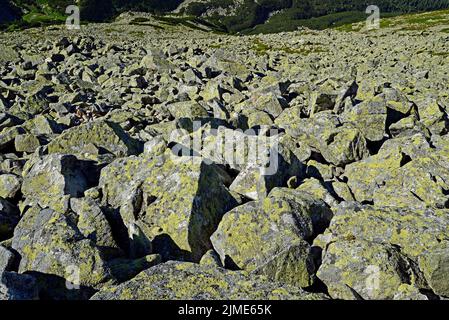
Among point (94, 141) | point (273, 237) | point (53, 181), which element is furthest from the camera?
point (94, 141)

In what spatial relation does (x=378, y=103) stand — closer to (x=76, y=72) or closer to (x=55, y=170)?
(x=55, y=170)

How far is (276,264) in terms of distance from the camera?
7359 millimetres

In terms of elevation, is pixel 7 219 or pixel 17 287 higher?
pixel 17 287

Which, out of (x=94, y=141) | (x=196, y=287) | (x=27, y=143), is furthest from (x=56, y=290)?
(x=27, y=143)

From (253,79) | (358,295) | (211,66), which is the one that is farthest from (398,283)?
(211,66)

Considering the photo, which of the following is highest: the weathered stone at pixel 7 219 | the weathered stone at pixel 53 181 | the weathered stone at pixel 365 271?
the weathered stone at pixel 53 181

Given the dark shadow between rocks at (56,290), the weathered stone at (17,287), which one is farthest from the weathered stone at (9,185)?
the weathered stone at (17,287)

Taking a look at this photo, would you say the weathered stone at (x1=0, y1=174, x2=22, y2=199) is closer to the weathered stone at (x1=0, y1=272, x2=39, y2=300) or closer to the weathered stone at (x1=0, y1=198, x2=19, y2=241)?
the weathered stone at (x1=0, y1=198, x2=19, y2=241)

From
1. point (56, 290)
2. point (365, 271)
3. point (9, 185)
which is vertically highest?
point (9, 185)

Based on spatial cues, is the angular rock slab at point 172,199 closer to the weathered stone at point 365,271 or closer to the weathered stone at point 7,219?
the weathered stone at point 7,219

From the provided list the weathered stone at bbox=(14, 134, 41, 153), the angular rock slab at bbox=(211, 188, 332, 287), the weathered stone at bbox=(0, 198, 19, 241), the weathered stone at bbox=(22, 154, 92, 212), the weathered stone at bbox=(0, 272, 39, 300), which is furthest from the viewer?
the weathered stone at bbox=(14, 134, 41, 153)

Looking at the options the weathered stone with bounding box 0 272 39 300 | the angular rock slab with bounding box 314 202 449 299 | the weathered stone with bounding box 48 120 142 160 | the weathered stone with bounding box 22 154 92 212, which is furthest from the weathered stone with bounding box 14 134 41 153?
the angular rock slab with bounding box 314 202 449 299

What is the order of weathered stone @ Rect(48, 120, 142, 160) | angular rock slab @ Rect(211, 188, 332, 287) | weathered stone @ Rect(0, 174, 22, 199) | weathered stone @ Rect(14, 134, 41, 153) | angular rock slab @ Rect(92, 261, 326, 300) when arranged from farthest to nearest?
weathered stone @ Rect(14, 134, 41, 153), weathered stone @ Rect(48, 120, 142, 160), weathered stone @ Rect(0, 174, 22, 199), angular rock slab @ Rect(211, 188, 332, 287), angular rock slab @ Rect(92, 261, 326, 300)

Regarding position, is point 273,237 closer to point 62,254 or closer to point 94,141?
point 62,254
